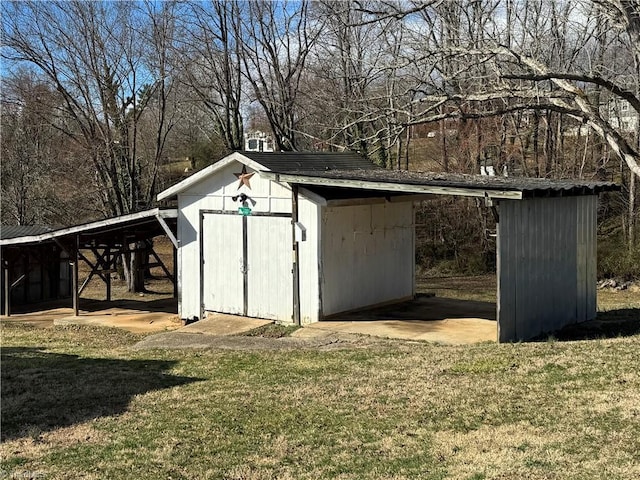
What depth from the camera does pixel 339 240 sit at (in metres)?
14.8

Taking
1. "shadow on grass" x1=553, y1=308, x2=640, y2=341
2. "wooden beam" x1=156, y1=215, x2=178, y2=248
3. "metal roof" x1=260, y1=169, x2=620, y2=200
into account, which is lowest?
"shadow on grass" x1=553, y1=308, x2=640, y2=341

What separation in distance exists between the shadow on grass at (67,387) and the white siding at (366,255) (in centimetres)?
424

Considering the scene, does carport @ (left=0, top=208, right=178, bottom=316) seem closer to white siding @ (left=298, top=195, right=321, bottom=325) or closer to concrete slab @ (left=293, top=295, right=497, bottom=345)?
white siding @ (left=298, top=195, right=321, bottom=325)

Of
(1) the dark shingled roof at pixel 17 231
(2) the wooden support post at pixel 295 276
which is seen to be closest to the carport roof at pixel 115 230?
(1) the dark shingled roof at pixel 17 231

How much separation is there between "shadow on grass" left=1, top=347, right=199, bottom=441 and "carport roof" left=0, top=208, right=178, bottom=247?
15.1ft

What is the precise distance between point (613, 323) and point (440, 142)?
622 inches

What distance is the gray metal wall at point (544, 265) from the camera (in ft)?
39.3

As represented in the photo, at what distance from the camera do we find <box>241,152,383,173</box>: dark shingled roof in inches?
591

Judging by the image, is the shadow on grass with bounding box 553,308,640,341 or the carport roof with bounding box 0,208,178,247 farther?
the carport roof with bounding box 0,208,178,247

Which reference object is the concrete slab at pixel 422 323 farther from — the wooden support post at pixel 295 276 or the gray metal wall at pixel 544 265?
the gray metal wall at pixel 544 265

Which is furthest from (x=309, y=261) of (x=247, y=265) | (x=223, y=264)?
(x=223, y=264)

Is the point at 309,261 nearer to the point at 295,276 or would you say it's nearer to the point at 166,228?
the point at 295,276

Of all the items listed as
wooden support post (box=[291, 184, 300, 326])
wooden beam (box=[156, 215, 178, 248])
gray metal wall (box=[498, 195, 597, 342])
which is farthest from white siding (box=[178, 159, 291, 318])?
gray metal wall (box=[498, 195, 597, 342])

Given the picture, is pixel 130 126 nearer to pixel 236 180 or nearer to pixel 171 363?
pixel 236 180
